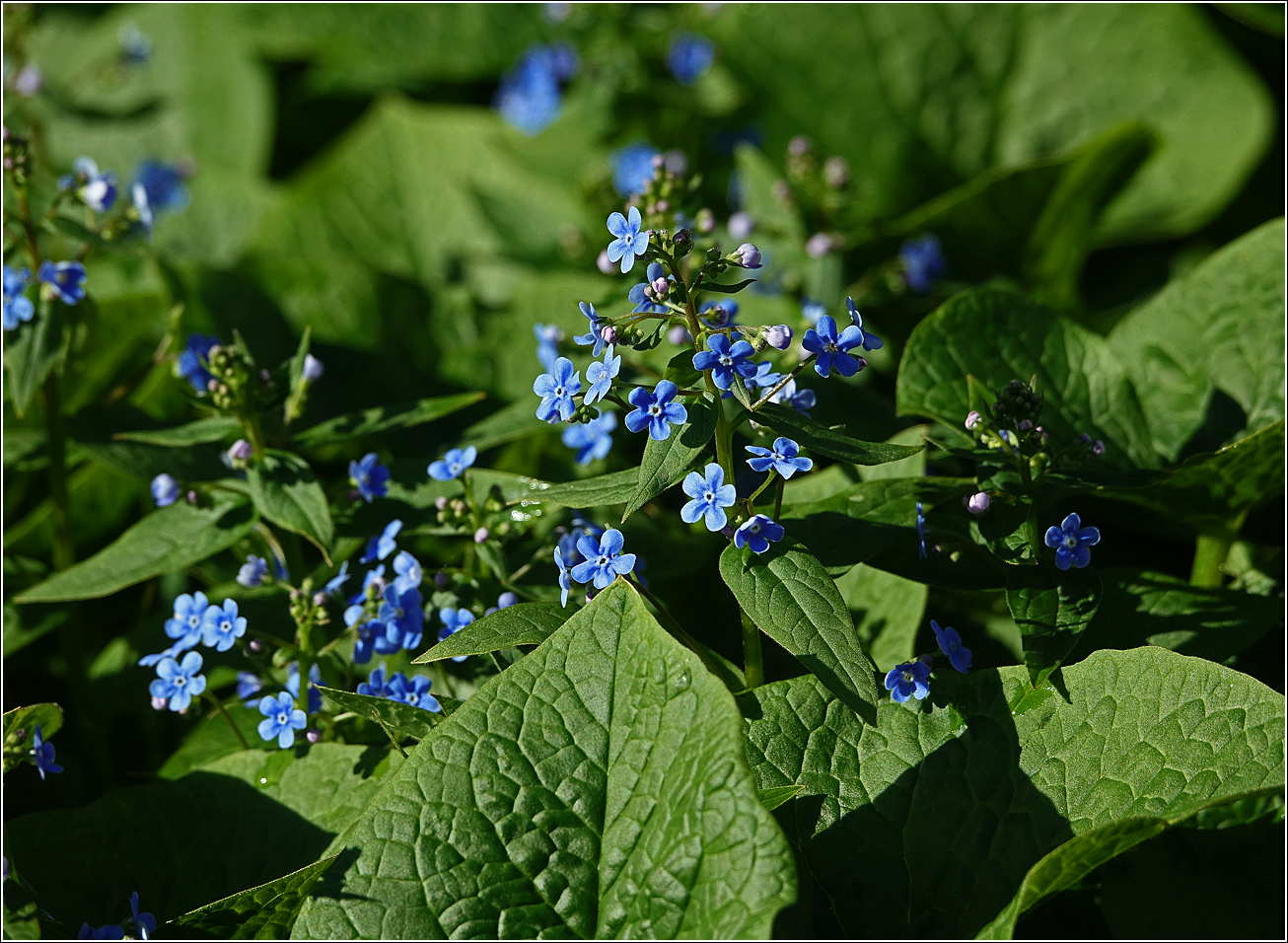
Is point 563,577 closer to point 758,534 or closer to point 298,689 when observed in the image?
point 758,534

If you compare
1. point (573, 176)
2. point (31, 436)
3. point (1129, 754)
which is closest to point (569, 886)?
point (1129, 754)

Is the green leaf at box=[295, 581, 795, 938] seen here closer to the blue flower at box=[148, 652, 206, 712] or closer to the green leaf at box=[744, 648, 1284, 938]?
the green leaf at box=[744, 648, 1284, 938]

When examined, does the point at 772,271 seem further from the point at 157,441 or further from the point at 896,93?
the point at 157,441

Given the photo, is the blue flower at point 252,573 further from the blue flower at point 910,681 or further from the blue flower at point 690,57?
the blue flower at point 690,57

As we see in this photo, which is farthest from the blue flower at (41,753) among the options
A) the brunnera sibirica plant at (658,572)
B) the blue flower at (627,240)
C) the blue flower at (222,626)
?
the blue flower at (627,240)

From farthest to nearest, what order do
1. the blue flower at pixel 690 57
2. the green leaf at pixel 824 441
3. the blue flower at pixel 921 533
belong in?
the blue flower at pixel 690 57 < the blue flower at pixel 921 533 < the green leaf at pixel 824 441

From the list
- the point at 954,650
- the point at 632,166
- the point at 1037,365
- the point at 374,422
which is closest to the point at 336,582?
the point at 374,422

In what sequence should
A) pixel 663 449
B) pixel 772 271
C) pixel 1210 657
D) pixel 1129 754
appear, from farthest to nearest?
pixel 772 271 → pixel 1210 657 → pixel 1129 754 → pixel 663 449
